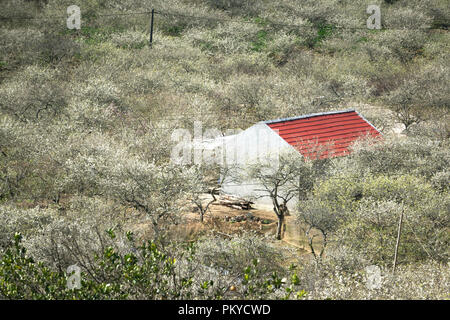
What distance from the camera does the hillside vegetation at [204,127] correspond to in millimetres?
7578

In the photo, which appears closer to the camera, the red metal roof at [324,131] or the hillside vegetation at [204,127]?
the hillside vegetation at [204,127]

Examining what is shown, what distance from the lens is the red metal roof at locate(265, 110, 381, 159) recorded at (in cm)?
1423

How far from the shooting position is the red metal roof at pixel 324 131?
1423 centimetres

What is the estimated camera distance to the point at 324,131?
50.8 ft

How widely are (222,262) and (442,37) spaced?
28.3 metres

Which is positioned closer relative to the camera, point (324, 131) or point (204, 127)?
point (324, 131)

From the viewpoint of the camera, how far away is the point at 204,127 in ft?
57.0

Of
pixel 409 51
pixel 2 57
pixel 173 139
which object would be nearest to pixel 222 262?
pixel 173 139

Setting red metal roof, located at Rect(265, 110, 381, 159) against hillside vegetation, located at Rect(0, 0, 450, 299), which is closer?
hillside vegetation, located at Rect(0, 0, 450, 299)

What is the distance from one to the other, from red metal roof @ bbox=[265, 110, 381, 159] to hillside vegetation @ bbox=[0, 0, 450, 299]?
76cm

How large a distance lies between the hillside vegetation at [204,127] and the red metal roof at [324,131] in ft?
2.50

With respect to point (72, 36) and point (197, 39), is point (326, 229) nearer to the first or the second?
point (197, 39)

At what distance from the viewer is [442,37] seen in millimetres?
31516

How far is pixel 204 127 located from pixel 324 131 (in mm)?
4359
